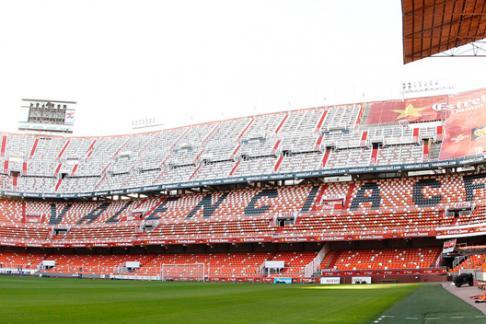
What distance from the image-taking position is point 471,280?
33031 mm

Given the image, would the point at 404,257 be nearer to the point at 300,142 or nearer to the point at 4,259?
the point at 300,142

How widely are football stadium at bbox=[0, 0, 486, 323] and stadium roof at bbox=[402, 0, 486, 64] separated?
1909cm

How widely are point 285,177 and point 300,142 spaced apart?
6.47 metres

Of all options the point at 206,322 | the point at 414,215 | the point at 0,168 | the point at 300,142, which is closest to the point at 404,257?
the point at 414,215

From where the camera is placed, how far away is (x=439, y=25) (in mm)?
16312

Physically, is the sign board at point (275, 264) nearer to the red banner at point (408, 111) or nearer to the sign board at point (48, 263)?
the red banner at point (408, 111)

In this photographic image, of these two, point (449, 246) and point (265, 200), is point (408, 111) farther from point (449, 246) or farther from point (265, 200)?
point (449, 246)

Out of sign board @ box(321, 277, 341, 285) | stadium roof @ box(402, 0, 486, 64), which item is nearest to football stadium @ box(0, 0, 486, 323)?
sign board @ box(321, 277, 341, 285)

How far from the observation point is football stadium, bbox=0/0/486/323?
50.3m

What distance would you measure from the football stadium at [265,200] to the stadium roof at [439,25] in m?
19.1

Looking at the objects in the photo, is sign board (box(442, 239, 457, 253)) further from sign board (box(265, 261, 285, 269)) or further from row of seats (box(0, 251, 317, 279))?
sign board (box(265, 261, 285, 269))

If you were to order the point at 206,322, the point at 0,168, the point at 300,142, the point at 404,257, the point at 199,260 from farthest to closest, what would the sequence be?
the point at 0,168, the point at 300,142, the point at 199,260, the point at 404,257, the point at 206,322

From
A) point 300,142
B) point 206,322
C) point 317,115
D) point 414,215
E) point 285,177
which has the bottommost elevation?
point 206,322

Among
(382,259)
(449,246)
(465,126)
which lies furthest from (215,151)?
(449,246)
